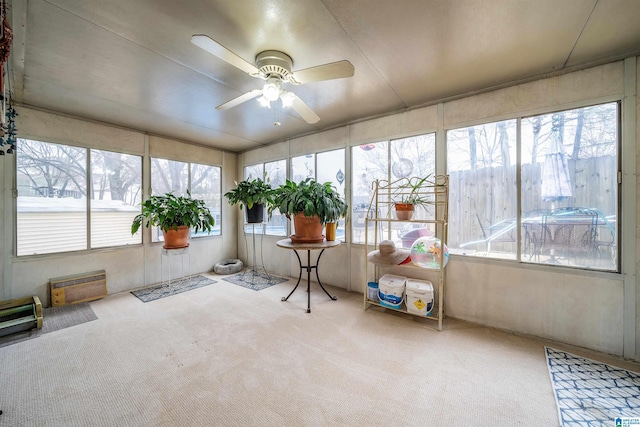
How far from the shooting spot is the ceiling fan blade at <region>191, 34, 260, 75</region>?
137cm

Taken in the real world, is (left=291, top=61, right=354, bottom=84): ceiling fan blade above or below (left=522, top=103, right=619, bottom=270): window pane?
above

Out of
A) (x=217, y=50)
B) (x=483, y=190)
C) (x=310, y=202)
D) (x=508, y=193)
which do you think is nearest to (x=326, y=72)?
(x=217, y=50)

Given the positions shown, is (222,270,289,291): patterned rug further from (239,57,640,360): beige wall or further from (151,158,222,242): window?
(239,57,640,360): beige wall

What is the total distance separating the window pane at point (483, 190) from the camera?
2.46 metres

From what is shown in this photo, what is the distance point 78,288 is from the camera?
3.12 metres

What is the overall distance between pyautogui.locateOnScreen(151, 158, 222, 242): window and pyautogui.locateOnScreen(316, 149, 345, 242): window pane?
227cm

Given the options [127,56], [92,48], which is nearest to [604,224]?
[127,56]

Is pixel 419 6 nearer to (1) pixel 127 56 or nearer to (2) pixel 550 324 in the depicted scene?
(1) pixel 127 56

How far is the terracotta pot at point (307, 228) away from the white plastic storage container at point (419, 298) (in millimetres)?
1183

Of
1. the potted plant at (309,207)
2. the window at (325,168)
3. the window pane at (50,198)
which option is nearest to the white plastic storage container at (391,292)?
the potted plant at (309,207)

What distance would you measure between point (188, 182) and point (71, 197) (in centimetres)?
→ 154

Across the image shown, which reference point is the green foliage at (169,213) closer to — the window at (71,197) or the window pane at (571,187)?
the window at (71,197)

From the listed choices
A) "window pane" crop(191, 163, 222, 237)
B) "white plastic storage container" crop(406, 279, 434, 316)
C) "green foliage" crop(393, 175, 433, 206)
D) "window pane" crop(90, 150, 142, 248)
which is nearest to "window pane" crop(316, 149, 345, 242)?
"green foliage" crop(393, 175, 433, 206)

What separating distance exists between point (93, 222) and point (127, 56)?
256 centimetres
